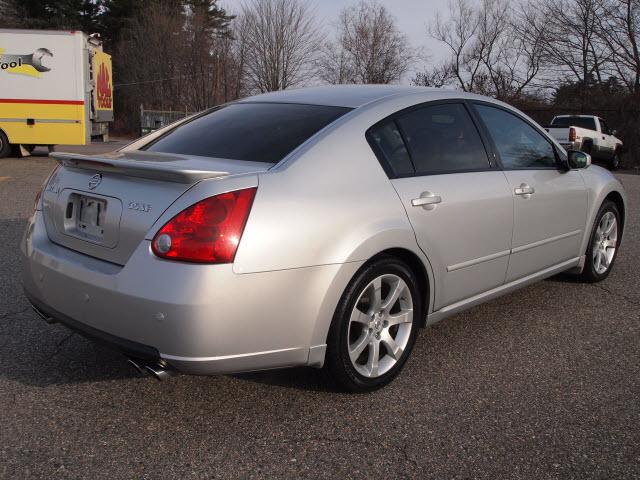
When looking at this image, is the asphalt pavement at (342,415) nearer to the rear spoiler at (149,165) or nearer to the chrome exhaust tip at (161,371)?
the chrome exhaust tip at (161,371)

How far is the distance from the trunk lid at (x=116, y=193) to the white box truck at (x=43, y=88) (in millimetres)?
12802

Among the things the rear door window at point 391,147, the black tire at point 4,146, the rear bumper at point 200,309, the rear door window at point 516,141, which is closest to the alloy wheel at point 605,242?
the rear door window at point 516,141

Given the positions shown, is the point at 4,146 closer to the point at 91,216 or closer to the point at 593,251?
the point at 91,216

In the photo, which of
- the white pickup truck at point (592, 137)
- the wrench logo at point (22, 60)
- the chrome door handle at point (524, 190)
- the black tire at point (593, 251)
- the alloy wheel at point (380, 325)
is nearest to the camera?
the alloy wheel at point (380, 325)

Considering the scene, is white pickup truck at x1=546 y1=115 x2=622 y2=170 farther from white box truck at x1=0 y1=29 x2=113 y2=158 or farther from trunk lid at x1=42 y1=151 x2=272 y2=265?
trunk lid at x1=42 y1=151 x2=272 y2=265

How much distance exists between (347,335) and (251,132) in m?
1.20

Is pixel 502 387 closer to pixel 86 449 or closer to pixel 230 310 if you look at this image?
pixel 230 310

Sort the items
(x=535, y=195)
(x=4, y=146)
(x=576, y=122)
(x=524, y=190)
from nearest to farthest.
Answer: (x=524, y=190)
(x=535, y=195)
(x=4, y=146)
(x=576, y=122)

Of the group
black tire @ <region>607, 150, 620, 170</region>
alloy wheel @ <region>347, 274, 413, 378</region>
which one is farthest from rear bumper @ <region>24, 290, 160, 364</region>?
black tire @ <region>607, 150, 620, 170</region>

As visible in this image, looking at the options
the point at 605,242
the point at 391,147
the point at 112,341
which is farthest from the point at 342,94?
the point at 605,242

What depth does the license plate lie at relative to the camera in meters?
2.86

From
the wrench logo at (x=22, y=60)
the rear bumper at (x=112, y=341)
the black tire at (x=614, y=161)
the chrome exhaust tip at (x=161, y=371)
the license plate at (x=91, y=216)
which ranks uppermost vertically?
the wrench logo at (x=22, y=60)

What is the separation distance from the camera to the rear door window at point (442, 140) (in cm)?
346

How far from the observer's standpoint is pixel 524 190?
403 centimetres
